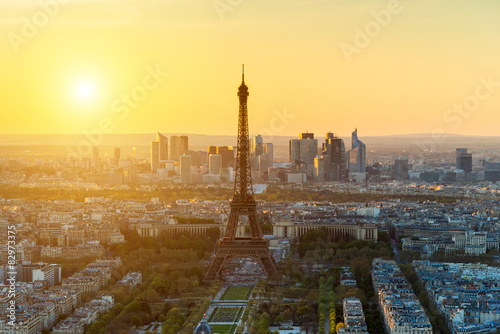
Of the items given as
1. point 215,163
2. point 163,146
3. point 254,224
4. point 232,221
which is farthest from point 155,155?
point 254,224

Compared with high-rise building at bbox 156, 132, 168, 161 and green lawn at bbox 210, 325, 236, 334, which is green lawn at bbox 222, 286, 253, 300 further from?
high-rise building at bbox 156, 132, 168, 161

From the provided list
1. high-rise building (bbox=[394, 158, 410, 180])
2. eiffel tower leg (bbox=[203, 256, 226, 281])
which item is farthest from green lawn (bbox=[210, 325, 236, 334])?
high-rise building (bbox=[394, 158, 410, 180])

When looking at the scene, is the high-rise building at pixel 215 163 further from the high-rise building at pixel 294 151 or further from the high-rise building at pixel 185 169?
the high-rise building at pixel 294 151

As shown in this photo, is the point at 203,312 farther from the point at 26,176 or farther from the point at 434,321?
the point at 26,176

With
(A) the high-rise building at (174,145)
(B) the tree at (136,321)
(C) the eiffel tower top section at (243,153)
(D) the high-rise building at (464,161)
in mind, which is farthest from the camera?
(A) the high-rise building at (174,145)

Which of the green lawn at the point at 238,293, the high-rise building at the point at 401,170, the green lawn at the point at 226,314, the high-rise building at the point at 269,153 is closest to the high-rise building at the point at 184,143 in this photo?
the high-rise building at the point at 269,153

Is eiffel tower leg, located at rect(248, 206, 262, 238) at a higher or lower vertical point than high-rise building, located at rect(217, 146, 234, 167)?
lower

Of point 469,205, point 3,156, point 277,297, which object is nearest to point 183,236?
point 277,297
